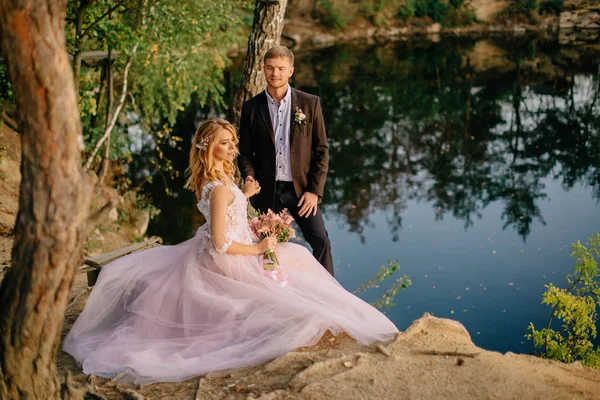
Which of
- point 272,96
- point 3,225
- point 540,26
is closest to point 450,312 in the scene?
point 272,96

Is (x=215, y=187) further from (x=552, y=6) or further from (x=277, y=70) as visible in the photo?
(x=552, y=6)

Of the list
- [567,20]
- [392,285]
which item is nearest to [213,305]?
[392,285]

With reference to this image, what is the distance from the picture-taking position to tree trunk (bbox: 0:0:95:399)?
3035 millimetres

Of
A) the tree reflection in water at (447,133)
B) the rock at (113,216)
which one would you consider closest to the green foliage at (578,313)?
the tree reflection in water at (447,133)

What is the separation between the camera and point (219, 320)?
4848mm

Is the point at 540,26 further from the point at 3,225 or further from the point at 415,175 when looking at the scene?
the point at 3,225

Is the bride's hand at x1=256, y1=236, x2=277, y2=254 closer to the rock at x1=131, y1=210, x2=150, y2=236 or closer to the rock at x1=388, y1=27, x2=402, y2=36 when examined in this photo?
the rock at x1=131, y1=210, x2=150, y2=236

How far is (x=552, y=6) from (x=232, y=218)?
40.2 m

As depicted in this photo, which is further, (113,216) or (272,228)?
(113,216)

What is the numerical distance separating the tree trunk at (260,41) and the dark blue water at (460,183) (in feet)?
14.7

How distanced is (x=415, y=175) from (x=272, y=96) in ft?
37.9

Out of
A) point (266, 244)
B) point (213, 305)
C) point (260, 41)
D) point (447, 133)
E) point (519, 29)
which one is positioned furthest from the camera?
point (519, 29)

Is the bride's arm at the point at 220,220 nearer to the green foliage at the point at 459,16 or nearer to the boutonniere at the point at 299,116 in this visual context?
the boutonniere at the point at 299,116

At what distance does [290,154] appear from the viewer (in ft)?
19.6
